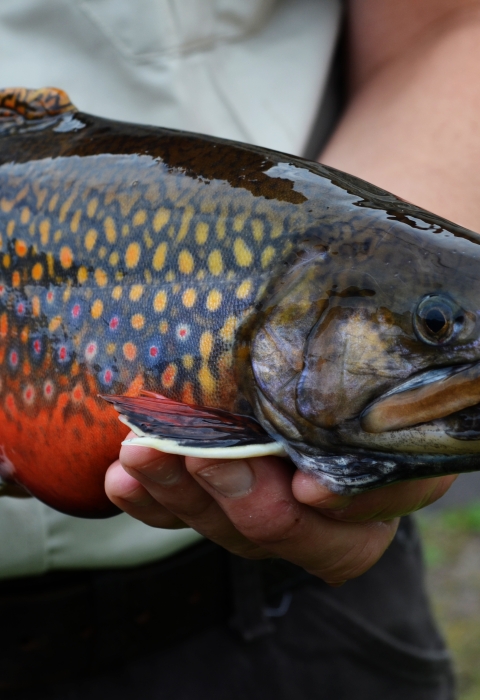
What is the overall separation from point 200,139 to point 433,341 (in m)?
0.63

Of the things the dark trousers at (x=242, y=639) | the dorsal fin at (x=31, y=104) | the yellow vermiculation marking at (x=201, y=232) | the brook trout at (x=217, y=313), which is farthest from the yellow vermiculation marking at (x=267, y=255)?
the dark trousers at (x=242, y=639)

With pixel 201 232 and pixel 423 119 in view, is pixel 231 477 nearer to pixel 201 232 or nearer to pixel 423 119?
pixel 201 232

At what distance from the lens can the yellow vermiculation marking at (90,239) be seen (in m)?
1.56

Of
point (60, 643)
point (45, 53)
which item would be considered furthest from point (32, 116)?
point (60, 643)

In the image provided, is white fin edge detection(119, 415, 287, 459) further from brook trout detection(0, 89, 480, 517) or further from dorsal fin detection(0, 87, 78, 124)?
dorsal fin detection(0, 87, 78, 124)

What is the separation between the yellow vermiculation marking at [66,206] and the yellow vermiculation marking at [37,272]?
0.34ft

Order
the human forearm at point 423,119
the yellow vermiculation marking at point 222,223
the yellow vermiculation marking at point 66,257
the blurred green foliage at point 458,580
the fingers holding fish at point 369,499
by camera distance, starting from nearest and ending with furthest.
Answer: the fingers holding fish at point 369,499 < the yellow vermiculation marking at point 222,223 < the yellow vermiculation marking at point 66,257 < the human forearm at point 423,119 < the blurred green foliage at point 458,580

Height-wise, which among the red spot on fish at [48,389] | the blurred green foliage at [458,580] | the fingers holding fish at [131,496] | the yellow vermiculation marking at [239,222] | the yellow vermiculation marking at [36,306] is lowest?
the blurred green foliage at [458,580]

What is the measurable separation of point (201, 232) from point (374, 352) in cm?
39

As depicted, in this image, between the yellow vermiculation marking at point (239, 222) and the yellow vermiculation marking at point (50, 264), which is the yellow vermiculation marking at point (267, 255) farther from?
the yellow vermiculation marking at point (50, 264)

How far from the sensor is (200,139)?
1.55 m

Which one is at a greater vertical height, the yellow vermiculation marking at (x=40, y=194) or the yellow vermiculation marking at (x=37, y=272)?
the yellow vermiculation marking at (x=40, y=194)

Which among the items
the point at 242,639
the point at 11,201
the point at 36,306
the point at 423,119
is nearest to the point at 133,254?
the point at 36,306

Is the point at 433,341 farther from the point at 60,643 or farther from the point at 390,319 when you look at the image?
the point at 60,643
